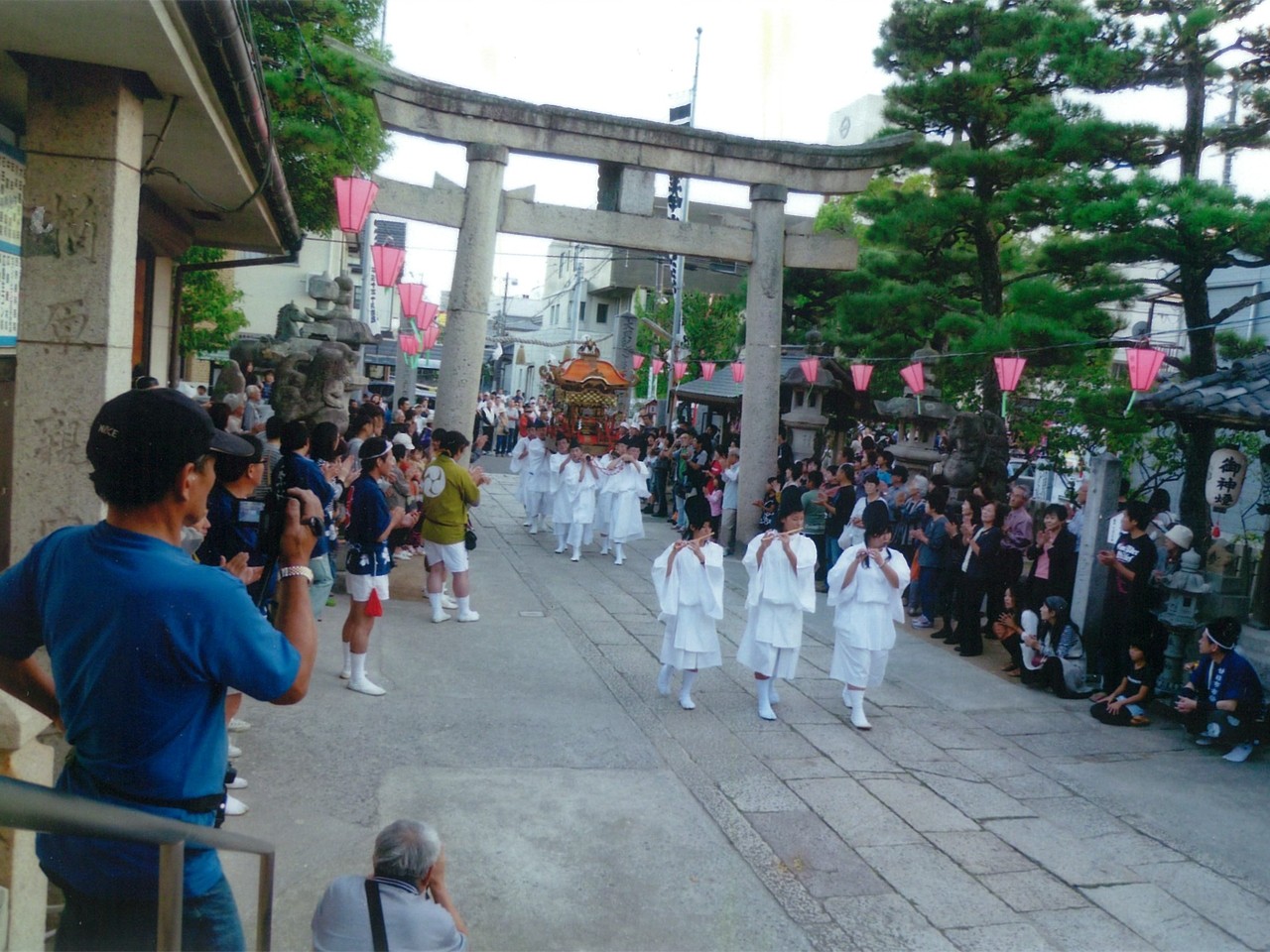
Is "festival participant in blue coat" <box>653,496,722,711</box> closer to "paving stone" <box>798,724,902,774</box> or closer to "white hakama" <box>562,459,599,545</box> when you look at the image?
"paving stone" <box>798,724,902,774</box>

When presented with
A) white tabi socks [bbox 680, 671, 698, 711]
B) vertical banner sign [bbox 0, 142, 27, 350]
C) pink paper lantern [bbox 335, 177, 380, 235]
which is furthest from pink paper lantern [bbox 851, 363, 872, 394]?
vertical banner sign [bbox 0, 142, 27, 350]

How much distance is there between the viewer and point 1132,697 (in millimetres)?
8148

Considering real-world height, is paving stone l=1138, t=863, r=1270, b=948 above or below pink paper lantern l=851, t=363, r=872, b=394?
below

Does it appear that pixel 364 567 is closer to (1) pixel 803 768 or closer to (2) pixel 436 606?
(2) pixel 436 606

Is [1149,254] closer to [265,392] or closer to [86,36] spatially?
[86,36]

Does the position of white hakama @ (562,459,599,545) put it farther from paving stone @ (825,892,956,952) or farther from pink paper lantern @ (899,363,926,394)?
paving stone @ (825,892,956,952)

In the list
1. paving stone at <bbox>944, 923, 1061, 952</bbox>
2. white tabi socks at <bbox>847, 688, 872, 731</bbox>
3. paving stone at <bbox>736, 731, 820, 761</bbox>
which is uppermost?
white tabi socks at <bbox>847, 688, 872, 731</bbox>

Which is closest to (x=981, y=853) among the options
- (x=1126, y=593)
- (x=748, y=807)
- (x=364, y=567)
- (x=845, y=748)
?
(x=748, y=807)

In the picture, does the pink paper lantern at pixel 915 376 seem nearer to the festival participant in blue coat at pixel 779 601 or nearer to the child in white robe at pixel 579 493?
the child in white robe at pixel 579 493

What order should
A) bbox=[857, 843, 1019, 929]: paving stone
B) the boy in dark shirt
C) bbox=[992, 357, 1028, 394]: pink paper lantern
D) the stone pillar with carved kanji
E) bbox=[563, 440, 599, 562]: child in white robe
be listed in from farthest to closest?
bbox=[563, 440, 599, 562]: child in white robe, bbox=[992, 357, 1028, 394]: pink paper lantern, the boy in dark shirt, the stone pillar with carved kanji, bbox=[857, 843, 1019, 929]: paving stone

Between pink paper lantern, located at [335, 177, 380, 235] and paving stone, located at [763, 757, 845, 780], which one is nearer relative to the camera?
paving stone, located at [763, 757, 845, 780]

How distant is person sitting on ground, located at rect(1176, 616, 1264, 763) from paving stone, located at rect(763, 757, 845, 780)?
308 cm

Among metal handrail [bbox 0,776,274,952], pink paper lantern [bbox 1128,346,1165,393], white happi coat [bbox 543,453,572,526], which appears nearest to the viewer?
metal handrail [bbox 0,776,274,952]

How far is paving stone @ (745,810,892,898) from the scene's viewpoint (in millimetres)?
4910
